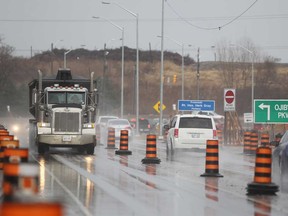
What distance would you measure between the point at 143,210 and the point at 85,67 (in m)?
164

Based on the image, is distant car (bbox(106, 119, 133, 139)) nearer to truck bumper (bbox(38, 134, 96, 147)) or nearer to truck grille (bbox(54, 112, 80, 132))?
truck bumper (bbox(38, 134, 96, 147))

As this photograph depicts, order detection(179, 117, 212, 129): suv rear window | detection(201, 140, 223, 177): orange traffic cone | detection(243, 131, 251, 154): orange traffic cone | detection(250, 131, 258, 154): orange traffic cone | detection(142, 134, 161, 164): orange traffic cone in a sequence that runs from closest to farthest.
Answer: detection(201, 140, 223, 177): orange traffic cone < detection(142, 134, 161, 164): orange traffic cone < detection(179, 117, 212, 129): suv rear window < detection(250, 131, 258, 154): orange traffic cone < detection(243, 131, 251, 154): orange traffic cone

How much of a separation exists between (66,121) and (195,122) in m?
5.17

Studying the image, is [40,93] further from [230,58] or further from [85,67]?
[85,67]

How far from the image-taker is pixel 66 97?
111 ft

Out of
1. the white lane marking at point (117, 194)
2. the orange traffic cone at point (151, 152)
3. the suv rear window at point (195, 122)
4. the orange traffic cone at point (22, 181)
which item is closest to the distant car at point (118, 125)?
the suv rear window at point (195, 122)

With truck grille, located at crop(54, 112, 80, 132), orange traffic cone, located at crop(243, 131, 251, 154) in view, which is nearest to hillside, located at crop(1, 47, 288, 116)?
orange traffic cone, located at crop(243, 131, 251, 154)

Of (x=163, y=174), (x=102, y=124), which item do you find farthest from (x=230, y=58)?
(x=163, y=174)

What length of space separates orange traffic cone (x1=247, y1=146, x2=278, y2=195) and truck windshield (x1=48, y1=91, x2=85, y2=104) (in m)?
17.5

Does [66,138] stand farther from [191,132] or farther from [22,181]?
[22,181]

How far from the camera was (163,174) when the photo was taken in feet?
75.4

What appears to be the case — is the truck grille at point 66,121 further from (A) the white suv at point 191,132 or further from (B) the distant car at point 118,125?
(B) the distant car at point 118,125

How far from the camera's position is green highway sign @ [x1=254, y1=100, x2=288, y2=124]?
29.0 metres

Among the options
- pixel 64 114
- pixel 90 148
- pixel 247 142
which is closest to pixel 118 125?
pixel 247 142
